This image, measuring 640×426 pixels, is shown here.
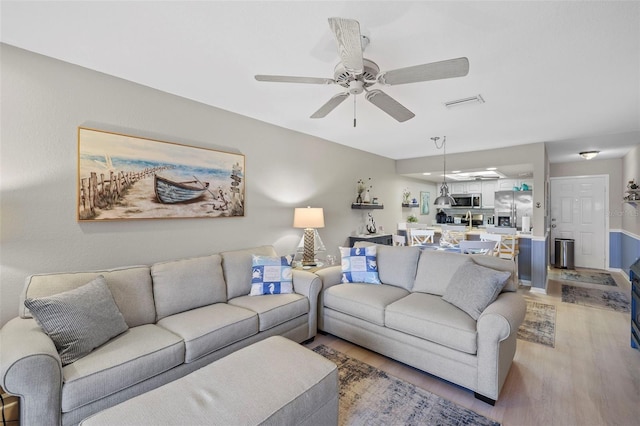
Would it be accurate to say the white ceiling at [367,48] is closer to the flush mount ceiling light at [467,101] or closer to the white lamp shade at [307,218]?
the flush mount ceiling light at [467,101]

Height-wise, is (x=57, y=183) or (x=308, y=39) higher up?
(x=308, y=39)

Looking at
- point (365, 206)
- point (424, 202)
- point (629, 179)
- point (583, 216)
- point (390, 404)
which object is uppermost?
point (629, 179)

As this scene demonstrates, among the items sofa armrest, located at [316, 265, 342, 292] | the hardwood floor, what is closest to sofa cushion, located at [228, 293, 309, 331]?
sofa armrest, located at [316, 265, 342, 292]

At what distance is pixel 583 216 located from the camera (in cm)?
639

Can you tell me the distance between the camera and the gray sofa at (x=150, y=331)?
1.43 m

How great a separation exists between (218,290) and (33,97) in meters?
2.02

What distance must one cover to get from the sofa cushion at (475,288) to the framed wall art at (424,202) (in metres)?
5.19

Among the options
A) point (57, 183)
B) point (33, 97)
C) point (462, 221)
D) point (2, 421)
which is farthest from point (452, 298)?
point (462, 221)

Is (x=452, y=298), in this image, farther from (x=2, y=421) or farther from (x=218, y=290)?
(x=2, y=421)

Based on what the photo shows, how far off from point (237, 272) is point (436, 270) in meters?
1.98

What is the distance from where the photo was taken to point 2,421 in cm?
144

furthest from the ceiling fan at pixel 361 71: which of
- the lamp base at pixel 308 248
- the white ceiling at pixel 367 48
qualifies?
the lamp base at pixel 308 248

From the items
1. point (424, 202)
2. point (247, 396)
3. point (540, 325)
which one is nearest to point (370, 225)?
point (424, 202)

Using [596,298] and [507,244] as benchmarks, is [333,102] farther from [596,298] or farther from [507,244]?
[596,298]
